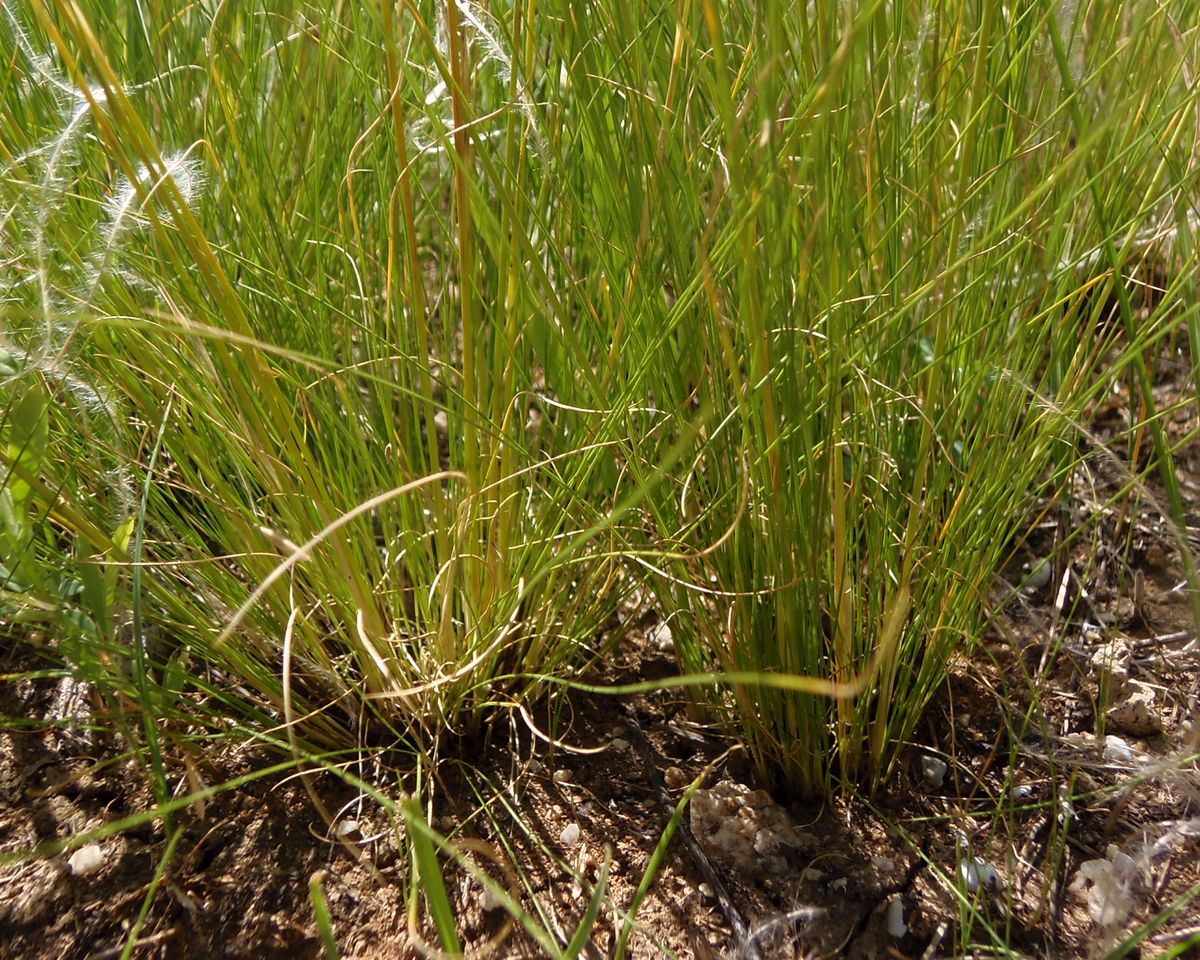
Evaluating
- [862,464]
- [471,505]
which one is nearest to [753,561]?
[862,464]

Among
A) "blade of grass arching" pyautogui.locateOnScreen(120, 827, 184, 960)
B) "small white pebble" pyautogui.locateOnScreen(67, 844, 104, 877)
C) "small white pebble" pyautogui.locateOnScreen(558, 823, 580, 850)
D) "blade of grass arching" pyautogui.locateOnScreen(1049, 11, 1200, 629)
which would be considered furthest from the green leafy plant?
"small white pebble" pyautogui.locateOnScreen(67, 844, 104, 877)

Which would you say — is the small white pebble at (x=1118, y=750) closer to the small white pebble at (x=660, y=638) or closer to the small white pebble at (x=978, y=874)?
the small white pebble at (x=978, y=874)

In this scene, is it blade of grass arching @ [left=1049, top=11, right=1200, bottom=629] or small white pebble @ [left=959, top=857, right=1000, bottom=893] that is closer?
blade of grass arching @ [left=1049, top=11, right=1200, bottom=629]

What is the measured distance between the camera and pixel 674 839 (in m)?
0.90

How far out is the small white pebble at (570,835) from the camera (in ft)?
2.92

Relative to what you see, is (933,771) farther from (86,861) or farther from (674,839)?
(86,861)

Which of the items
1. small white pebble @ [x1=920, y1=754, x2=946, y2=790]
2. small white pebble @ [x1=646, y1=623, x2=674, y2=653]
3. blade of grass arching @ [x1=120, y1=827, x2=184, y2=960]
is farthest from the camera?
small white pebble @ [x1=646, y1=623, x2=674, y2=653]

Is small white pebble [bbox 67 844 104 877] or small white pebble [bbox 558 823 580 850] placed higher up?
small white pebble [bbox 67 844 104 877]

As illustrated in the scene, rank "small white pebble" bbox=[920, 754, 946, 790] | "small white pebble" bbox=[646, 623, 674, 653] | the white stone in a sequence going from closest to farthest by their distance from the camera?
1. the white stone
2. "small white pebble" bbox=[920, 754, 946, 790]
3. "small white pebble" bbox=[646, 623, 674, 653]

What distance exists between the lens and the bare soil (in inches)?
32.0

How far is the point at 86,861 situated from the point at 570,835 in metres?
0.42

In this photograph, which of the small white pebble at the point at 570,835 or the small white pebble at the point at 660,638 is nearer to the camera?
the small white pebble at the point at 570,835

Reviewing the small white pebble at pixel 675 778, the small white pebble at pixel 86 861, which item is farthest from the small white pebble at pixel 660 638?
the small white pebble at pixel 86 861

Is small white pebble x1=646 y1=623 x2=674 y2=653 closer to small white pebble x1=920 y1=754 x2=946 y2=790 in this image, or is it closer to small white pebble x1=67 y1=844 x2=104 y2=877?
small white pebble x1=920 y1=754 x2=946 y2=790
